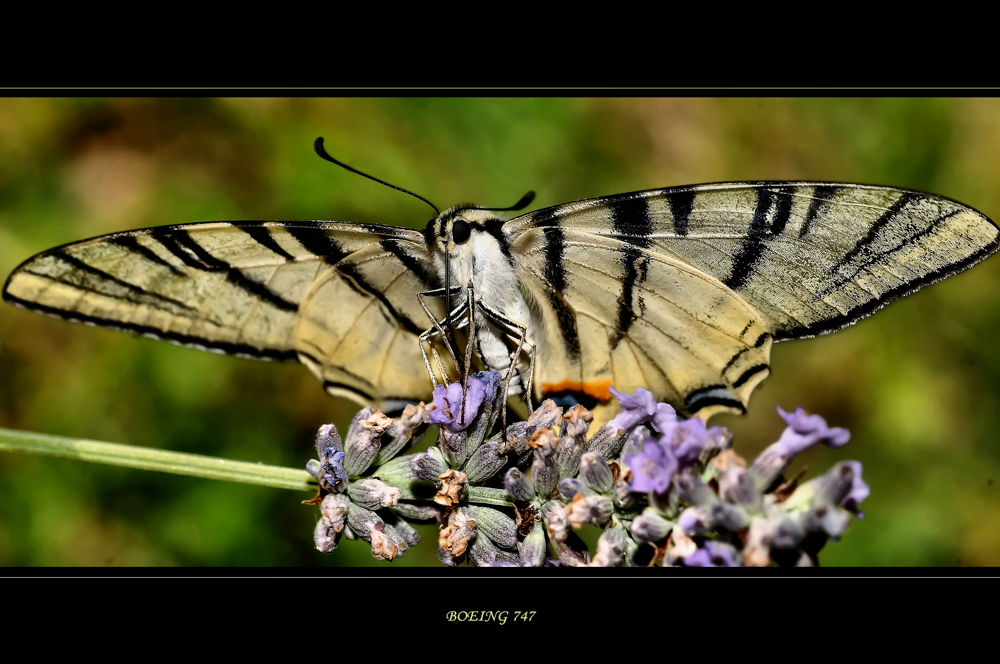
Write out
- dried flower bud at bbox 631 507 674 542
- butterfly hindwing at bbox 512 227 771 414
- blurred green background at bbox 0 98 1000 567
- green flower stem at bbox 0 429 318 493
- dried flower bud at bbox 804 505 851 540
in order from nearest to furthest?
dried flower bud at bbox 804 505 851 540, dried flower bud at bbox 631 507 674 542, green flower stem at bbox 0 429 318 493, butterfly hindwing at bbox 512 227 771 414, blurred green background at bbox 0 98 1000 567

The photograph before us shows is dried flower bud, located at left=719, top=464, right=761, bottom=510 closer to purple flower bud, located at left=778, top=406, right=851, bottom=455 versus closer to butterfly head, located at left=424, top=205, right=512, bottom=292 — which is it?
purple flower bud, located at left=778, top=406, right=851, bottom=455

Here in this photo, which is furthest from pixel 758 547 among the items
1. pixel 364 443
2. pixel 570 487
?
pixel 364 443

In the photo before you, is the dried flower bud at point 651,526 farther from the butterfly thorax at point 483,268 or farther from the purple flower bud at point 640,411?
the butterfly thorax at point 483,268

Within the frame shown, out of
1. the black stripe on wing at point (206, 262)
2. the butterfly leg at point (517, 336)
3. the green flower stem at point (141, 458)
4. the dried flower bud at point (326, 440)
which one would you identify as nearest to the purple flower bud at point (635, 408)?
the butterfly leg at point (517, 336)

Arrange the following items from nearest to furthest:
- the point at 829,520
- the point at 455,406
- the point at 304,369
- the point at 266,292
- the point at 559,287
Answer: the point at 829,520 → the point at 455,406 → the point at 266,292 → the point at 559,287 → the point at 304,369

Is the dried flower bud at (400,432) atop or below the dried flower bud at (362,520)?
atop

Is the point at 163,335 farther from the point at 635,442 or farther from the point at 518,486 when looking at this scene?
the point at 635,442

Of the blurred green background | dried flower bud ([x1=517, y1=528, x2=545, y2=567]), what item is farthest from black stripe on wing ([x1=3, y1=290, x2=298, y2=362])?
the blurred green background
